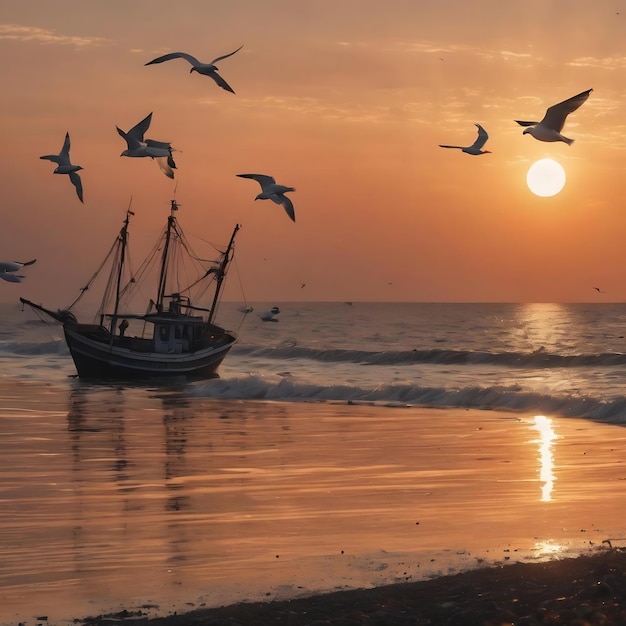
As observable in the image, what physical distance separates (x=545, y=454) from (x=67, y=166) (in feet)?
39.1

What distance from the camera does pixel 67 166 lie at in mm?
23953

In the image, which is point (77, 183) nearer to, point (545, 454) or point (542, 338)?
point (545, 454)

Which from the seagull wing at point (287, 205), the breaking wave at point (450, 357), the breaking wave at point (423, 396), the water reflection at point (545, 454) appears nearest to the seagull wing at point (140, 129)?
the seagull wing at point (287, 205)

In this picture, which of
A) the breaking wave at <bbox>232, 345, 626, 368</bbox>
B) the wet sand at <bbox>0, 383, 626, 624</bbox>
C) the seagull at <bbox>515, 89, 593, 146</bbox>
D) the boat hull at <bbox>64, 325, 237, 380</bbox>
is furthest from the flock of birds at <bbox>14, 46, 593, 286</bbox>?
the breaking wave at <bbox>232, 345, 626, 368</bbox>

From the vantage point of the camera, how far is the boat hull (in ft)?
157

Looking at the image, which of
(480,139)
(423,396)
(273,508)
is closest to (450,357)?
(423,396)

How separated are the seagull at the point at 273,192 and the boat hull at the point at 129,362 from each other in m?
25.6

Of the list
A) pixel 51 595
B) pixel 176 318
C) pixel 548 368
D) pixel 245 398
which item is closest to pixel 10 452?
pixel 51 595

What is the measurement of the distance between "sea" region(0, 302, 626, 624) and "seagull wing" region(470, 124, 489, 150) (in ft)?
20.4

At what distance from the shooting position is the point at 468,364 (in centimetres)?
5681

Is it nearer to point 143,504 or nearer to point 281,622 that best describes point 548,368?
point 143,504

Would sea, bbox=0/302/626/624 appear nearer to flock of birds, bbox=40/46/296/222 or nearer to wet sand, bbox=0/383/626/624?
wet sand, bbox=0/383/626/624

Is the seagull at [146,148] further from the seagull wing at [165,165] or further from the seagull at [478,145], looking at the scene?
the seagull at [478,145]

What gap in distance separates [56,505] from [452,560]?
17.5 ft
